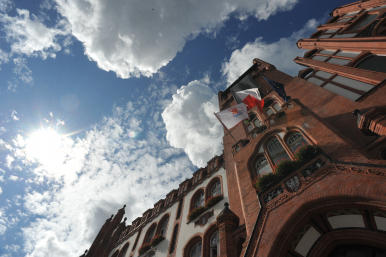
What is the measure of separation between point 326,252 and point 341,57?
14633 mm

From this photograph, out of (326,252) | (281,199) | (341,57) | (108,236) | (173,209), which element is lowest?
(326,252)

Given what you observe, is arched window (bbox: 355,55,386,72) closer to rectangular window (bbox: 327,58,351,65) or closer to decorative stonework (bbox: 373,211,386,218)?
rectangular window (bbox: 327,58,351,65)

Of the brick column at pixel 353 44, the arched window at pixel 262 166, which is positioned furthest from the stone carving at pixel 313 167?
the brick column at pixel 353 44

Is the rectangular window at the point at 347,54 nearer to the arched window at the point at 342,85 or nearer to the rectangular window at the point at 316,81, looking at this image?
the arched window at the point at 342,85

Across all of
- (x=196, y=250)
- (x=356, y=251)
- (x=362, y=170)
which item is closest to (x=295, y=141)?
(x=362, y=170)

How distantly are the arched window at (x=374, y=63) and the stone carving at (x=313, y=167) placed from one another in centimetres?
823

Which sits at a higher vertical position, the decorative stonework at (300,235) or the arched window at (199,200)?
the arched window at (199,200)

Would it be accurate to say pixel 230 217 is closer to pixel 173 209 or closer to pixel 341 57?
pixel 173 209

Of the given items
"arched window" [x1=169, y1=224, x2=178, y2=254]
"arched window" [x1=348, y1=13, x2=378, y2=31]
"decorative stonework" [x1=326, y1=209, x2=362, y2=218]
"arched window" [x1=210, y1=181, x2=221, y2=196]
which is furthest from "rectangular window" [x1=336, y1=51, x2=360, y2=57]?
"arched window" [x1=169, y1=224, x2=178, y2=254]

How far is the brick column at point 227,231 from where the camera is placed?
8.43 metres

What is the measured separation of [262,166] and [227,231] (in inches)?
178

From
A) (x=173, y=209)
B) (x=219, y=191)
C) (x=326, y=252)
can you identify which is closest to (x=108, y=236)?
(x=173, y=209)

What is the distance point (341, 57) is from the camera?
49.8 ft

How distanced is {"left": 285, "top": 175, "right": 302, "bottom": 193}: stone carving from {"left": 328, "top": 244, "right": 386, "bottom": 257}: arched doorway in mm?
2124
